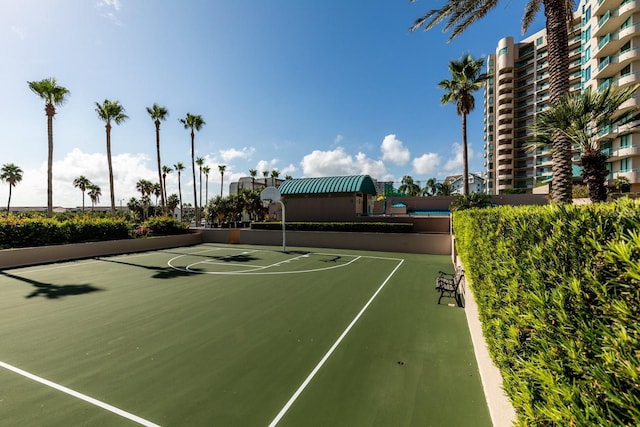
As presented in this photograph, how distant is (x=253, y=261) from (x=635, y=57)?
51262 mm

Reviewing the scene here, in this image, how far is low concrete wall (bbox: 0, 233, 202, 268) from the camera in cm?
1786

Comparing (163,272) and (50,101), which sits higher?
(50,101)

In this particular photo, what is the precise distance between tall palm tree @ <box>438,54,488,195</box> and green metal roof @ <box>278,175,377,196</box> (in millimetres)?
9481

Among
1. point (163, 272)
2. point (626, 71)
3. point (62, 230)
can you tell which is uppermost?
point (626, 71)

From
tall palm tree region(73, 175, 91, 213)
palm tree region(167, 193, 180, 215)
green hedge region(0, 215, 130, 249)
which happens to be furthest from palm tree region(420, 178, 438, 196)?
tall palm tree region(73, 175, 91, 213)

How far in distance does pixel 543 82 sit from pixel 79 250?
93017 mm

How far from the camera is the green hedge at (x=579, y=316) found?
63.6 inches

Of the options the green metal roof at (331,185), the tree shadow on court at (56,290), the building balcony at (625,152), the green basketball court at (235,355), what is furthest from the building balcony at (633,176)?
the tree shadow on court at (56,290)

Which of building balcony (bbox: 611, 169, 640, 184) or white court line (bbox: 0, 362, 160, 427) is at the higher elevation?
building balcony (bbox: 611, 169, 640, 184)

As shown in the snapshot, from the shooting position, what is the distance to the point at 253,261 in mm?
19578

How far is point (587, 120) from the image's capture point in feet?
31.3

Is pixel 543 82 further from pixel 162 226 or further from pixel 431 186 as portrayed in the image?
pixel 162 226

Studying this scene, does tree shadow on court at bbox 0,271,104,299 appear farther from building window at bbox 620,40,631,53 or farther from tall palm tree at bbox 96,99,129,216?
building window at bbox 620,40,631,53

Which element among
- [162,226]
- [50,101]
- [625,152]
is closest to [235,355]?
A: [162,226]
